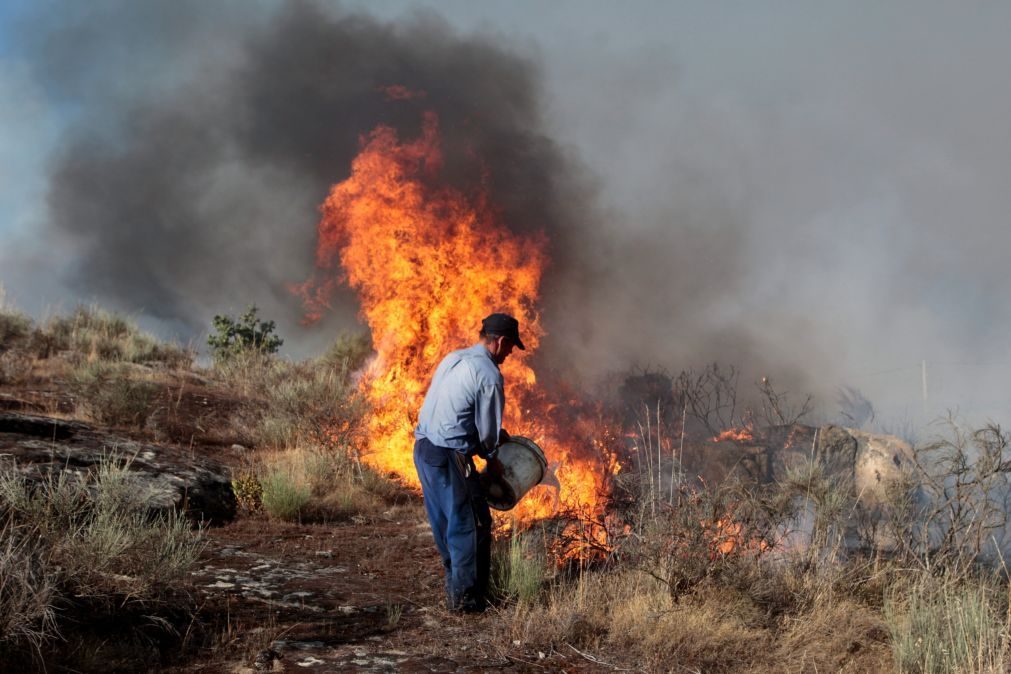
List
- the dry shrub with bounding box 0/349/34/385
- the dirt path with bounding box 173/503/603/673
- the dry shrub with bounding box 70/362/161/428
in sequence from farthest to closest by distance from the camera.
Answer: the dry shrub with bounding box 0/349/34/385
the dry shrub with bounding box 70/362/161/428
the dirt path with bounding box 173/503/603/673

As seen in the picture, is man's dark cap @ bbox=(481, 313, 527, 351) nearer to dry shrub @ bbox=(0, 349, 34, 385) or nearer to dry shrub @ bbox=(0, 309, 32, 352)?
dry shrub @ bbox=(0, 349, 34, 385)

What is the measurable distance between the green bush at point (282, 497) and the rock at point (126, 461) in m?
0.37

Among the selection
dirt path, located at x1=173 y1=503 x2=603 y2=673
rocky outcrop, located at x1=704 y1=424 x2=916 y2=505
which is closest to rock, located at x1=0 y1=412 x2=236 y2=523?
dirt path, located at x1=173 y1=503 x2=603 y2=673

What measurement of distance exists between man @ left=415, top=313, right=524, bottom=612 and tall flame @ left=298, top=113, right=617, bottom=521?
478 cm

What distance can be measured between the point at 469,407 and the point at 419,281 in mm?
5704

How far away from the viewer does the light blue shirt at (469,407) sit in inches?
193

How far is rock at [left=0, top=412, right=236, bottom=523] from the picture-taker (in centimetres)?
664

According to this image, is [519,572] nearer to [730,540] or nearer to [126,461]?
[730,540]

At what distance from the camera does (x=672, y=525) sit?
526 cm

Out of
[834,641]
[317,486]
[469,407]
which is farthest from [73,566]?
[317,486]

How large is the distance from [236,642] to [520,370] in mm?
6418

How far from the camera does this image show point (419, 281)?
10438 mm

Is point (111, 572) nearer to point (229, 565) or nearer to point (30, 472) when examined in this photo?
point (229, 565)

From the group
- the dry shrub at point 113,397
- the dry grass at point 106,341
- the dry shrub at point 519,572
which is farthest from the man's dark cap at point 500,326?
the dry grass at point 106,341
